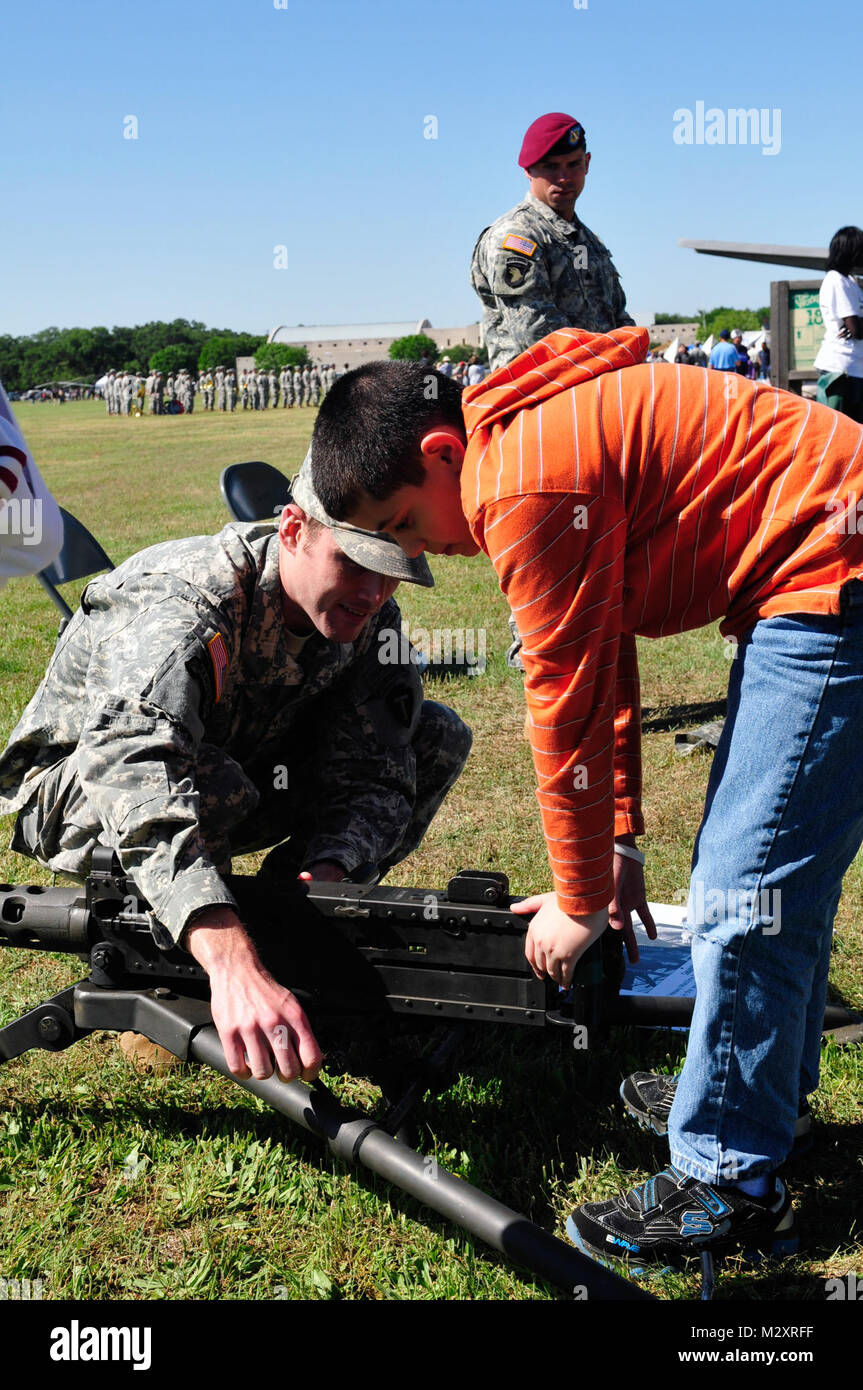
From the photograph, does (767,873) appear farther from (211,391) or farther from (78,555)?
(211,391)

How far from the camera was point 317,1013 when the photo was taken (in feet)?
8.80

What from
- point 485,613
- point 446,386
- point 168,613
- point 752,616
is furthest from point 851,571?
point 485,613

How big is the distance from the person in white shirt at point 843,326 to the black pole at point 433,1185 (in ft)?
25.4

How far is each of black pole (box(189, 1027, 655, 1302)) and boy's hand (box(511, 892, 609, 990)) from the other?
1.40ft

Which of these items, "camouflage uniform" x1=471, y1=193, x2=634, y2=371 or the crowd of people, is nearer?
"camouflage uniform" x1=471, y1=193, x2=634, y2=371

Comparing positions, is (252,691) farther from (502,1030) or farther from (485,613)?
(485,613)

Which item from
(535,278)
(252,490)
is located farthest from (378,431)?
(535,278)

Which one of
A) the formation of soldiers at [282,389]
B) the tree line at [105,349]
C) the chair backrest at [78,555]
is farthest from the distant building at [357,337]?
the chair backrest at [78,555]

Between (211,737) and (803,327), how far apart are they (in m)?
11.5

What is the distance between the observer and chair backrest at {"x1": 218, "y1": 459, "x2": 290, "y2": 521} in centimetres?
439

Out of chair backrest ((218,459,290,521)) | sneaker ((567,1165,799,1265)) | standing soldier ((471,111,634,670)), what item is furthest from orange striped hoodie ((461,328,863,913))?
standing soldier ((471,111,634,670))

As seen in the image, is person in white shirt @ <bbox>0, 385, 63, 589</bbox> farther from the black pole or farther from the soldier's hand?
the black pole

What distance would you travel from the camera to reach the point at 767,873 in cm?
208
